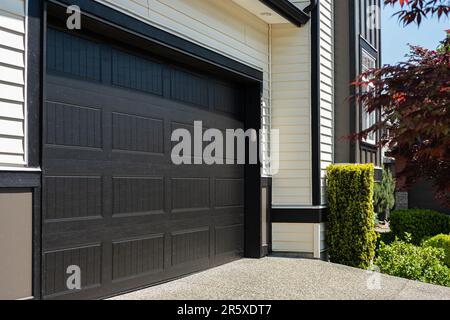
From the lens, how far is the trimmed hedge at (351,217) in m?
8.57

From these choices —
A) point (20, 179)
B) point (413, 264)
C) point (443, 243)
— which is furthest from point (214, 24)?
point (443, 243)

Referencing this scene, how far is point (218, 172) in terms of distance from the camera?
25.2 feet

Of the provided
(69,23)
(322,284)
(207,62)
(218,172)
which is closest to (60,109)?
(69,23)

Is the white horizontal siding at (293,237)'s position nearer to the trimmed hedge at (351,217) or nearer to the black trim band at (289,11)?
the trimmed hedge at (351,217)

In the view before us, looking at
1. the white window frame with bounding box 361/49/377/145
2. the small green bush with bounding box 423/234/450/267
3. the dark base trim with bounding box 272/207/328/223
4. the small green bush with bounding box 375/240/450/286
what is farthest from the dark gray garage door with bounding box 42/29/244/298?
the white window frame with bounding box 361/49/377/145

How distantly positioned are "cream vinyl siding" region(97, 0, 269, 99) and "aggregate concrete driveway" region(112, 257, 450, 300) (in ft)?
9.65

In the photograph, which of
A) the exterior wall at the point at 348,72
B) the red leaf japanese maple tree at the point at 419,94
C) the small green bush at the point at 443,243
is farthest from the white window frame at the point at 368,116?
the red leaf japanese maple tree at the point at 419,94

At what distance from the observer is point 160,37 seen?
611 cm

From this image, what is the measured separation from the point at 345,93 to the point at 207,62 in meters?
4.37

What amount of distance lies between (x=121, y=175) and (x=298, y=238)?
397 cm

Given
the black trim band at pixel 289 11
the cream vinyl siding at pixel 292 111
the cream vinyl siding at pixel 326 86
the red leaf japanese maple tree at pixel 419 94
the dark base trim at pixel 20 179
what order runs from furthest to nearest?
the cream vinyl siding at pixel 326 86 → the cream vinyl siding at pixel 292 111 → the black trim band at pixel 289 11 → the red leaf japanese maple tree at pixel 419 94 → the dark base trim at pixel 20 179

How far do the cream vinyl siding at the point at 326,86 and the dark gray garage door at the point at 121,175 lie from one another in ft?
7.05

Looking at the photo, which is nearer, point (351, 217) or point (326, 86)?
point (351, 217)

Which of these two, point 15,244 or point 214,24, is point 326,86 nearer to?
point 214,24
